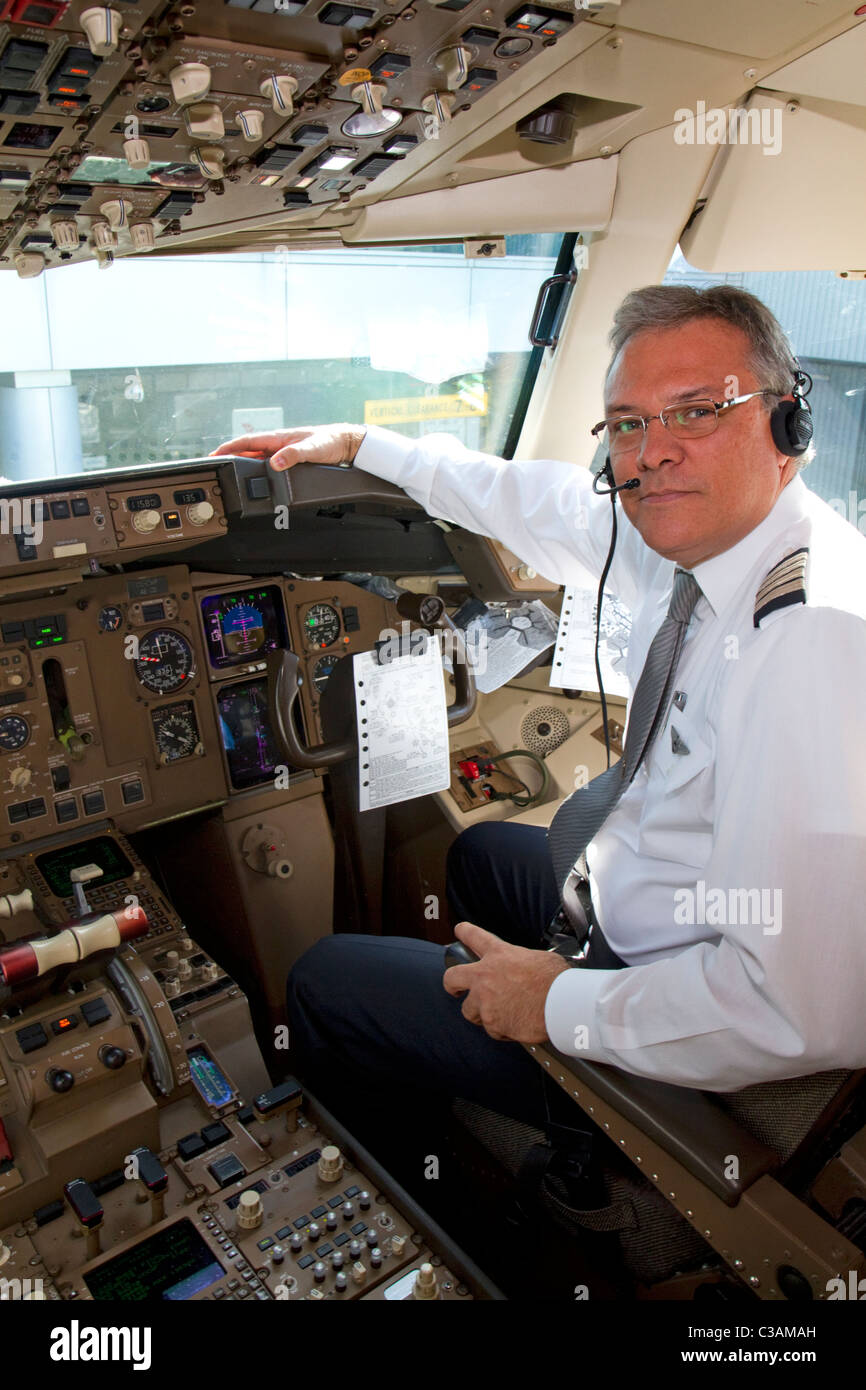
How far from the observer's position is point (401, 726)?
2.40 meters

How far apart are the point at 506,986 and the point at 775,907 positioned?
0.45 metres

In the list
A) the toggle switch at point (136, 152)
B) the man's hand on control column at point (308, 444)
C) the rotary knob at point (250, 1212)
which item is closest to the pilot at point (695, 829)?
the rotary knob at point (250, 1212)

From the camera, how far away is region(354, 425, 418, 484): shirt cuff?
225 cm

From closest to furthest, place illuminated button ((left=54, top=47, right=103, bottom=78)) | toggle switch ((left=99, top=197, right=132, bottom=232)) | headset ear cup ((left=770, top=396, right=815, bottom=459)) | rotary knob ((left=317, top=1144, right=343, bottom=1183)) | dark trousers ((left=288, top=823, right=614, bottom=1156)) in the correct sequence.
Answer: illuminated button ((left=54, top=47, right=103, bottom=78)) → headset ear cup ((left=770, top=396, right=815, bottom=459)) → dark trousers ((left=288, top=823, right=614, bottom=1156)) → rotary knob ((left=317, top=1144, right=343, bottom=1183)) → toggle switch ((left=99, top=197, right=132, bottom=232))

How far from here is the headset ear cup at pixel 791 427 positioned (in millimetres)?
1458

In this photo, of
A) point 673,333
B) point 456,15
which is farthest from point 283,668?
point 456,15

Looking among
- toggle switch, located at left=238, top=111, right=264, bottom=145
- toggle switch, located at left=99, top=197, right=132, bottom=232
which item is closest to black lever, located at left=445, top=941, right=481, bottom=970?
toggle switch, located at left=238, top=111, right=264, bottom=145

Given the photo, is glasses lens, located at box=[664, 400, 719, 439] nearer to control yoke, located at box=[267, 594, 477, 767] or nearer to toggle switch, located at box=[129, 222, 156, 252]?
control yoke, located at box=[267, 594, 477, 767]

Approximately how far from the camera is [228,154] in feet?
5.53

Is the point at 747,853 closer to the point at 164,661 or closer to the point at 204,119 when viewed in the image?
the point at 204,119

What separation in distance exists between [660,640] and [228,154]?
111cm

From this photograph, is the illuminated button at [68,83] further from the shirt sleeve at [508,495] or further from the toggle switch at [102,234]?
the shirt sleeve at [508,495]

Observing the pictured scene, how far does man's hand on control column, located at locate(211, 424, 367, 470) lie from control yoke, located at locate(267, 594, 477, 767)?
0.38m
